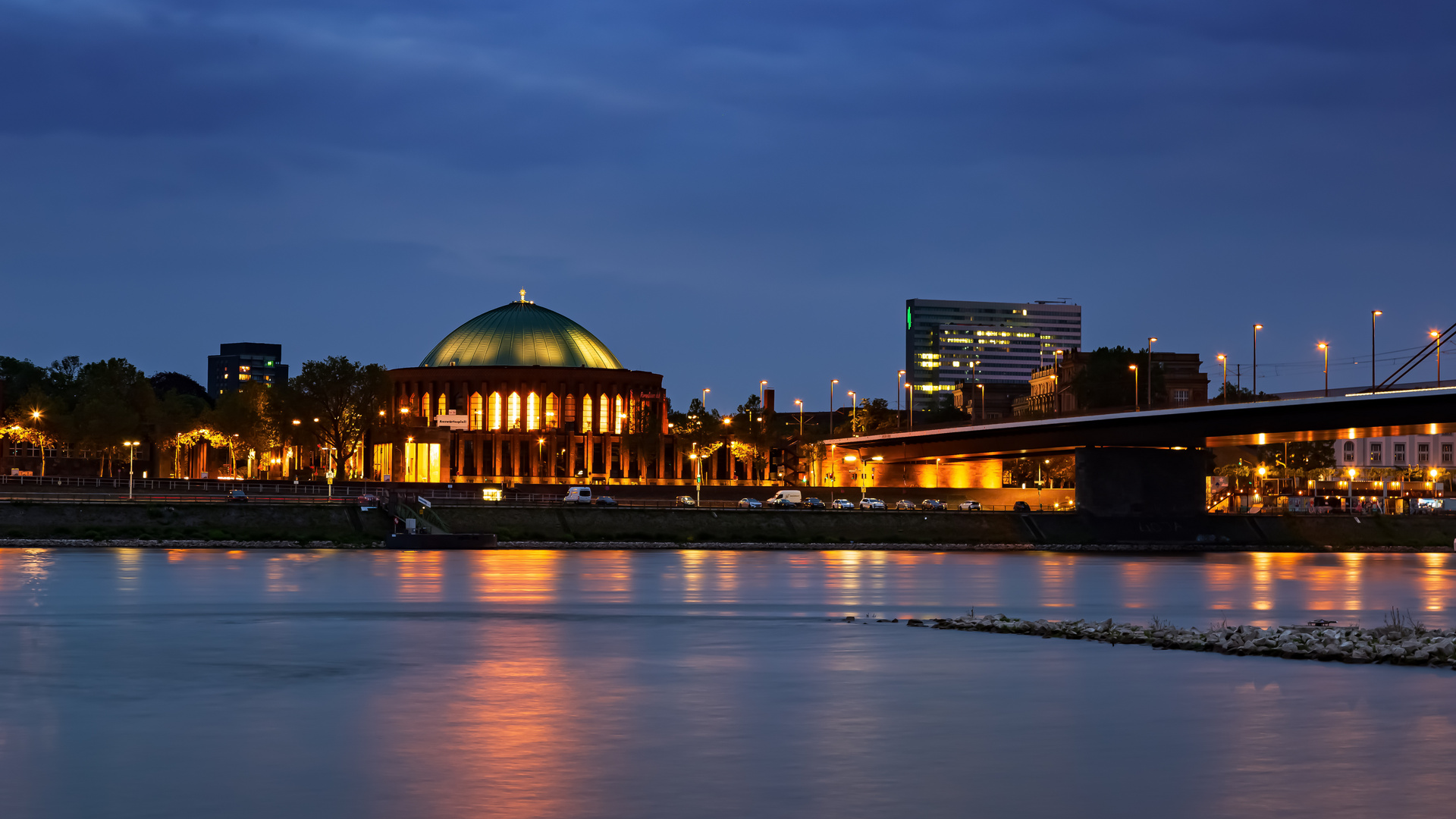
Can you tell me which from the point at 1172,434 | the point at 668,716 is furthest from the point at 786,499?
the point at 668,716

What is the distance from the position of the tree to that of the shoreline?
149 feet

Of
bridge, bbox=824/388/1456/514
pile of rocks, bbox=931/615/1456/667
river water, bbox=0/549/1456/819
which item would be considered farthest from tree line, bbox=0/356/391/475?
pile of rocks, bbox=931/615/1456/667

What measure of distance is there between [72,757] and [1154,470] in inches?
4686

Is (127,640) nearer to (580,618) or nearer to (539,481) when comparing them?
(580,618)

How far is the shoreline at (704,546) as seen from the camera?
109750mm

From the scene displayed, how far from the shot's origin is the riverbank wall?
114 meters

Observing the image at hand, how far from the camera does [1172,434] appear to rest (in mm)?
128250

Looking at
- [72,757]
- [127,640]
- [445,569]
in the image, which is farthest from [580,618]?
[445,569]

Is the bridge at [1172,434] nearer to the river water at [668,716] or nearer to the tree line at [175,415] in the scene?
the river water at [668,716]

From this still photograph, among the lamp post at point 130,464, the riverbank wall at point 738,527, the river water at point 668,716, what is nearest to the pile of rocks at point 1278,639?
the river water at point 668,716

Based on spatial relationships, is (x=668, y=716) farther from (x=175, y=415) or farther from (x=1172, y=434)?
(x=175, y=415)

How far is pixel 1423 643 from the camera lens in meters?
37.8

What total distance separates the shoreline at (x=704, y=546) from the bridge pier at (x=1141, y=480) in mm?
3615

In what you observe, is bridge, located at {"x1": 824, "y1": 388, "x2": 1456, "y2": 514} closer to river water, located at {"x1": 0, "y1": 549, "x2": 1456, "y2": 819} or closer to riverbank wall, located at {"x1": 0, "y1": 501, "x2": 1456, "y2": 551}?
riverbank wall, located at {"x1": 0, "y1": 501, "x2": 1456, "y2": 551}
